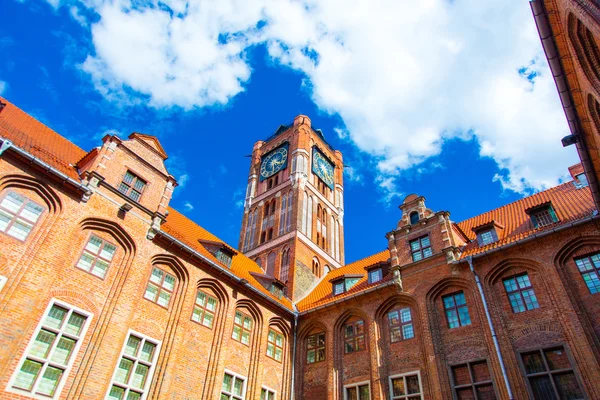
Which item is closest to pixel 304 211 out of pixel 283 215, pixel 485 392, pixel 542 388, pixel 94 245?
pixel 283 215

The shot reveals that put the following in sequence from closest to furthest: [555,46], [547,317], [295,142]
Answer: [555,46] → [547,317] → [295,142]

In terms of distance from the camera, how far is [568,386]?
585 inches

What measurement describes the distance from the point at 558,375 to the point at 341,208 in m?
30.1

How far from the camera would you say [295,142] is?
43906 mm

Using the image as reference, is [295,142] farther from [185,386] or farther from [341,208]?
[185,386]

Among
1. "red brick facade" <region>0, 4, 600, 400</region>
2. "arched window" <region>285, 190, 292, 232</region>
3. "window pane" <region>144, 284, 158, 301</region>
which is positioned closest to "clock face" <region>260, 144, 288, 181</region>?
"arched window" <region>285, 190, 292, 232</region>

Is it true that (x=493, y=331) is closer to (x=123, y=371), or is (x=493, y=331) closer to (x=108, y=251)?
(x=123, y=371)

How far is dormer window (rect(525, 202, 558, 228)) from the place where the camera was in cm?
1922

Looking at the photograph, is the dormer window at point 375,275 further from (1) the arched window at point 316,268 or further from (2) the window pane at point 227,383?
(1) the arched window at point 316,268

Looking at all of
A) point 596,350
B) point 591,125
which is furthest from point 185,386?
point 591,125

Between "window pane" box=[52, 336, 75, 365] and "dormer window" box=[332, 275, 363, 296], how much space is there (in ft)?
49.3

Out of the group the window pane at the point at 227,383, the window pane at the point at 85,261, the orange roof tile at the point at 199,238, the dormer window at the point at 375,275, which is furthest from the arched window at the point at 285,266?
the window pane at the point at 85,261

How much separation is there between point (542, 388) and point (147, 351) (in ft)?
51.2

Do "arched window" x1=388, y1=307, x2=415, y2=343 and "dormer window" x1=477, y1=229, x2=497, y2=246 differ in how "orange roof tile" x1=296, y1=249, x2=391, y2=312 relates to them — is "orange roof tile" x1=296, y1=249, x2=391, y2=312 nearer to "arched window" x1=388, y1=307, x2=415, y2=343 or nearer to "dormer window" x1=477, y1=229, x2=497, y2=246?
"arched window" x1=388, y1=307, x2=415, y2=343
